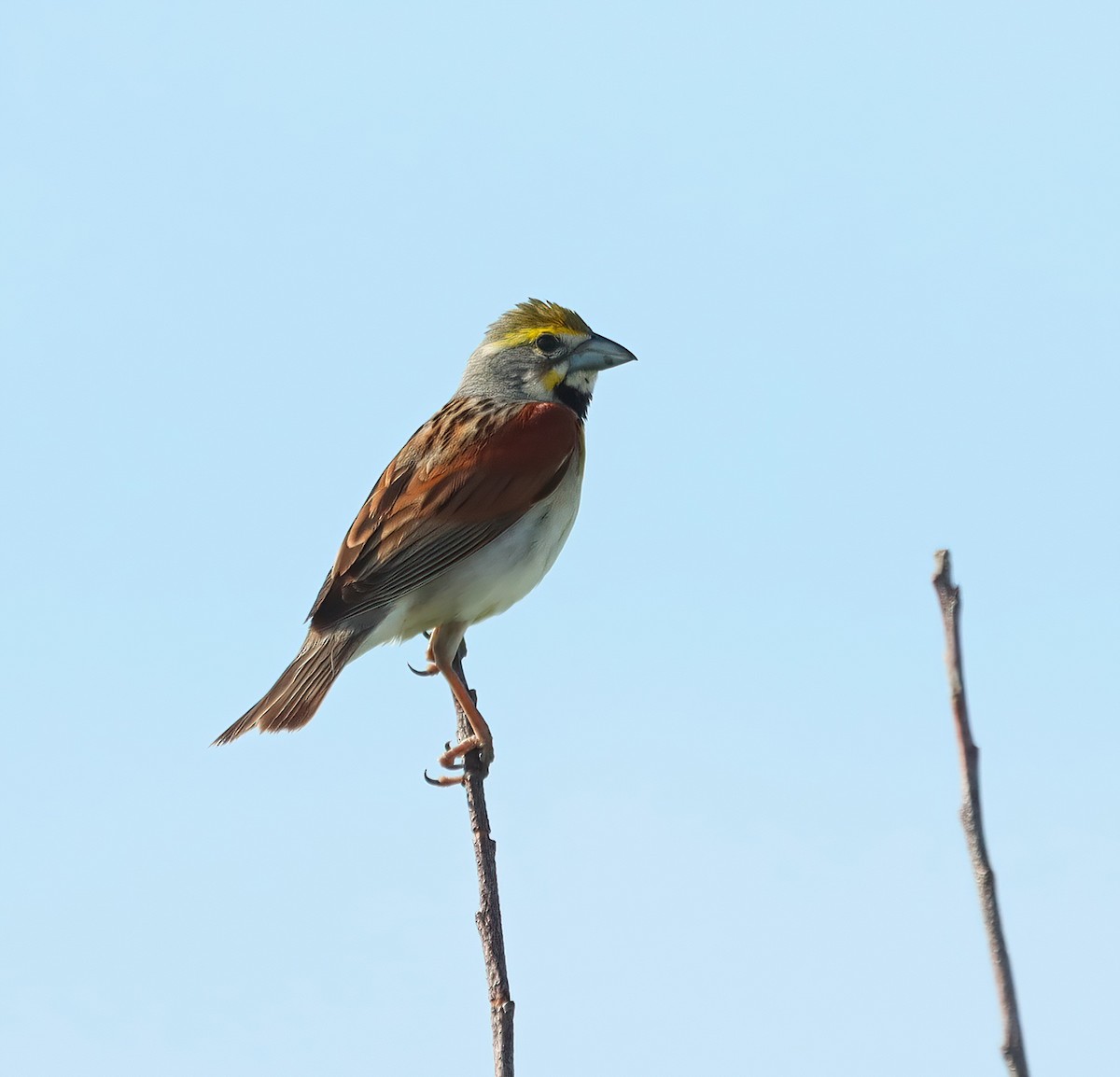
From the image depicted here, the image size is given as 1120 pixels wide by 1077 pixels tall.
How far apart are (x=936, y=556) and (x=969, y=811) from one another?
338mm

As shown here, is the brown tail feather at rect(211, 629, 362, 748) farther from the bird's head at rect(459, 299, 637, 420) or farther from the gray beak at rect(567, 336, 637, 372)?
the gray beak at rect(567, 336, 637, 372)

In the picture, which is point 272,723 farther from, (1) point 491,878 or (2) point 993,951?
(2) point 993,951

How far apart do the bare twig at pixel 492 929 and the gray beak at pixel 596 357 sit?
123 inches

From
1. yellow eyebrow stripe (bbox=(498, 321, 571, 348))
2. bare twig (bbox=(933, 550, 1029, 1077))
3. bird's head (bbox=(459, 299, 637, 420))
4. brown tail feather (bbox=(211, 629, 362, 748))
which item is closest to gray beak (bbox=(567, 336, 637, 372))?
bird's head (bbox=(459, 299, 637, 420))

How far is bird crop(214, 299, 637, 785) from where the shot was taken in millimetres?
6359

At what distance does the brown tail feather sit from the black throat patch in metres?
1.99

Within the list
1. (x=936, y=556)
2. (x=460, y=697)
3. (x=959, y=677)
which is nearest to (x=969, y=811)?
(x=959, y=677)

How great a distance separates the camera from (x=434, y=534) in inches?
260

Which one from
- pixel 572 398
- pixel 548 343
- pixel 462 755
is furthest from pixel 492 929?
pixel 548 343

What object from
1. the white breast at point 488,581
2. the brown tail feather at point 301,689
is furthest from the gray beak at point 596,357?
the brown tail feather at point 301,689

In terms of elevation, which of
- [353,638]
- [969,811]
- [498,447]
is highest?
[498,447]

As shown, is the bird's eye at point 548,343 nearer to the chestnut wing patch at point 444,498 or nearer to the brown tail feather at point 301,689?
the chestnut wing patch at point 444,498

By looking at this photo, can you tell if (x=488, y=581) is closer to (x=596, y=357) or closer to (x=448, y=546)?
(x=448, y=546)

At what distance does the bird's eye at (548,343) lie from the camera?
7824 mm
